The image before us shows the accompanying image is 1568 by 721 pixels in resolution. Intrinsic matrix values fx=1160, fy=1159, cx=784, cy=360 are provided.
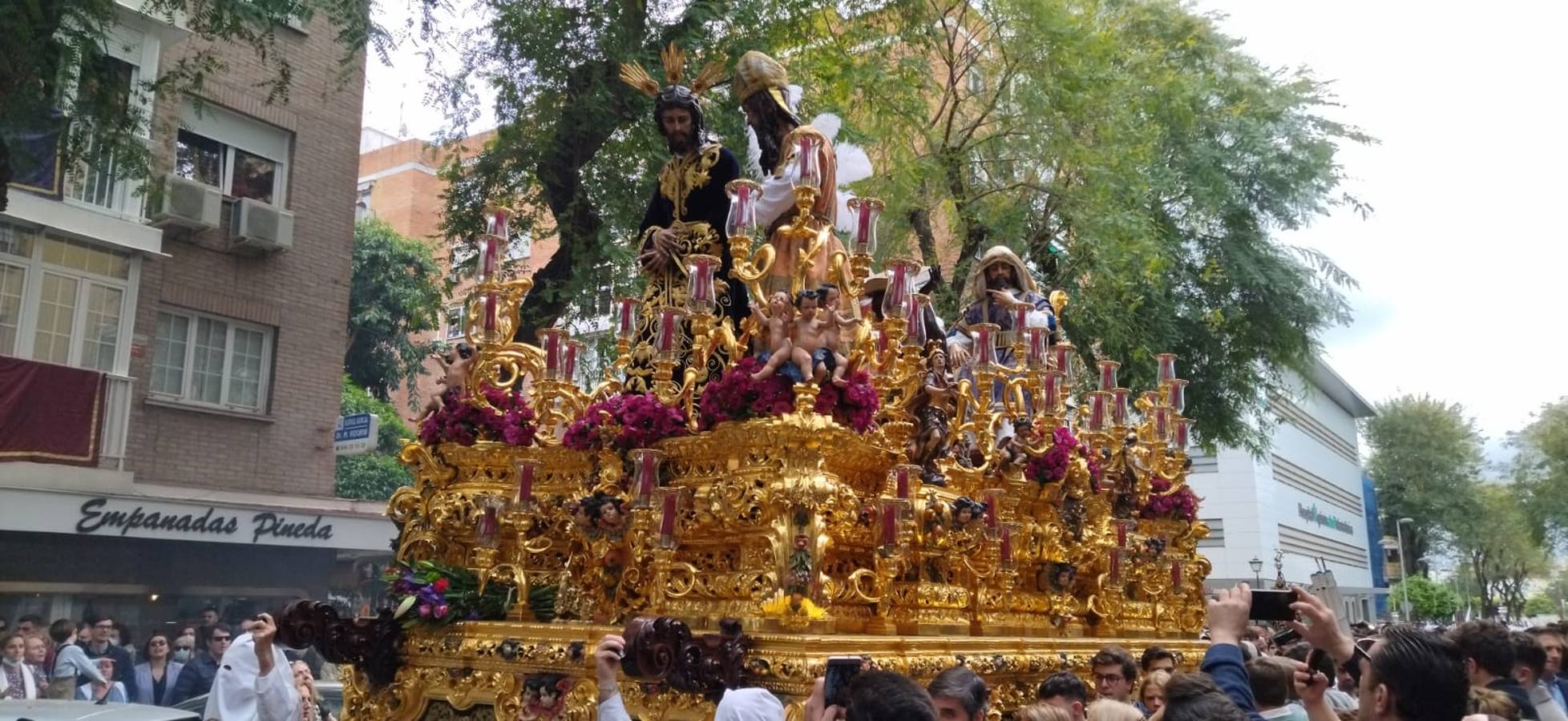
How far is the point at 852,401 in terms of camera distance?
6824 millimetres

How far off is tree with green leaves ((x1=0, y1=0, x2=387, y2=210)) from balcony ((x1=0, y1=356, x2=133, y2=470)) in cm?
495

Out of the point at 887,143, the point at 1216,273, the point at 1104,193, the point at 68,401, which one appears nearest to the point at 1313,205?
the point at 1216,273

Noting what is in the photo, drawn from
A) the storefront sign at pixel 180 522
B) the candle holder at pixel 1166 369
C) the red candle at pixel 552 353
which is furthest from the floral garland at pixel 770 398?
the storefront sign at pixel 180 522

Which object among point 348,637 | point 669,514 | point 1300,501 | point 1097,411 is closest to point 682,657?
point 669,514

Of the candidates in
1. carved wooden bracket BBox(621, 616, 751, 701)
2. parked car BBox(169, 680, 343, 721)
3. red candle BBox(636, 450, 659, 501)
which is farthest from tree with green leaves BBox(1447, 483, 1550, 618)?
carved wooden bracket BBox(621, 616, 751, 701)

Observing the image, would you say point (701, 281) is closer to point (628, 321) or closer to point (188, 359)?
point (628, 321)

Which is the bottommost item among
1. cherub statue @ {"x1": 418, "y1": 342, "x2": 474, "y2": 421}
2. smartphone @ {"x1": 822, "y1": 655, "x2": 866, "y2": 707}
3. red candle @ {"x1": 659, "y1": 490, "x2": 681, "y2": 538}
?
smartphone @ {"x1": 822, "y1": 655, "x2": 866, "y2": 707}

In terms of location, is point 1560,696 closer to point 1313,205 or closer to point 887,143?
point 887,143

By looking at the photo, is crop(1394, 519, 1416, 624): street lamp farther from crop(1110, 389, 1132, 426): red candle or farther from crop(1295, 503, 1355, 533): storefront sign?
crop(1110, 389, 1132, 426): red candle

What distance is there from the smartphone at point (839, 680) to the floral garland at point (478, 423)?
3.58 m

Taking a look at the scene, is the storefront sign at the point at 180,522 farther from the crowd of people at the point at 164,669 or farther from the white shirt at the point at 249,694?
the white shirt at the point at 249,694

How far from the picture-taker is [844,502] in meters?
6.57

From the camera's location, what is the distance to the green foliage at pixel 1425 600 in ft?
194

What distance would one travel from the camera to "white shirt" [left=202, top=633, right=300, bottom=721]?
6.49 meters
